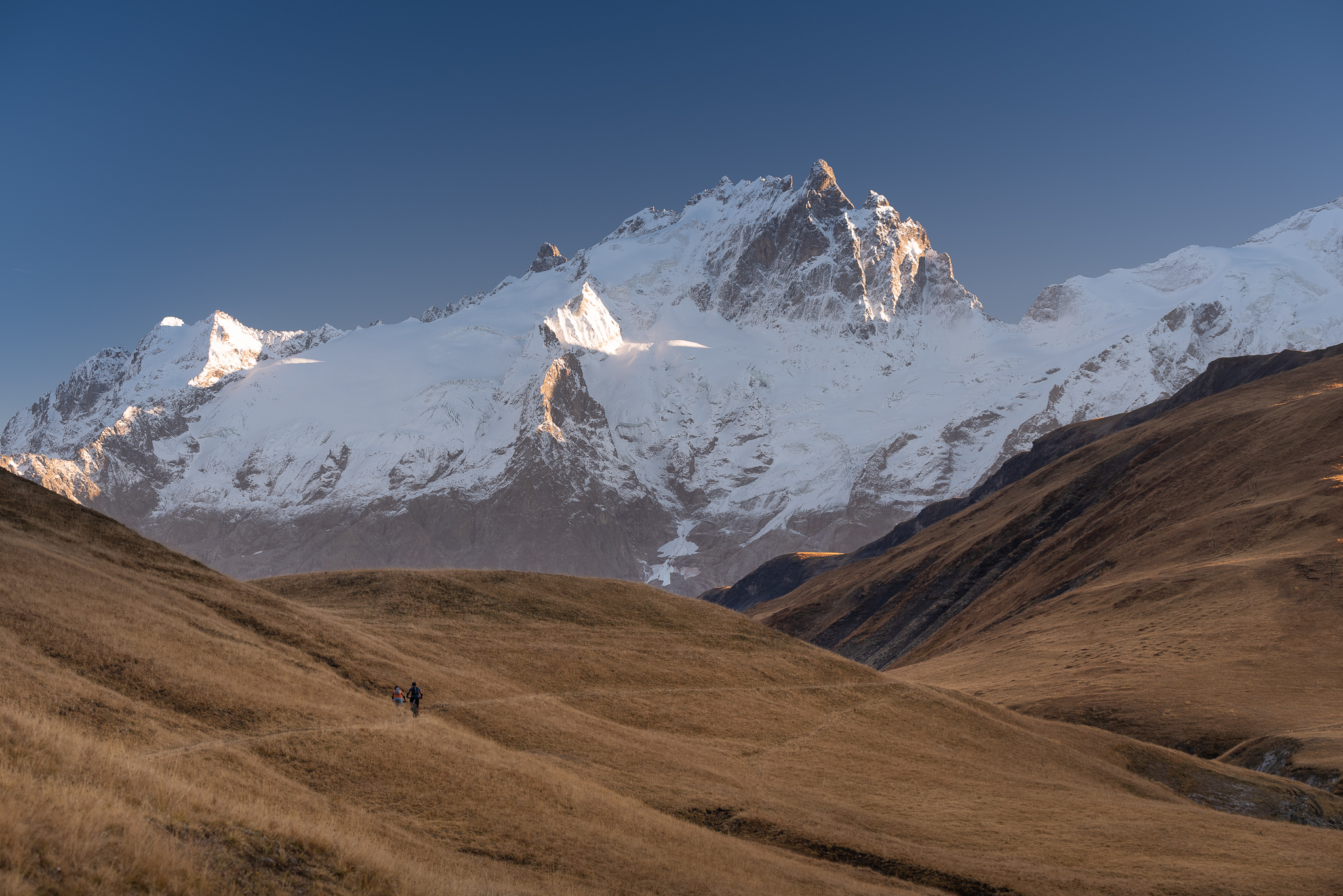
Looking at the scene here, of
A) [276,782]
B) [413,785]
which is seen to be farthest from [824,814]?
[276,782]

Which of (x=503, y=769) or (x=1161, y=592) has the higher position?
(x=1161, y=592)

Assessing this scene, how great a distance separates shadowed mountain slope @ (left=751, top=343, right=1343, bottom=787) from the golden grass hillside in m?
13.2

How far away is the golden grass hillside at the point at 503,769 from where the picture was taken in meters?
16.8

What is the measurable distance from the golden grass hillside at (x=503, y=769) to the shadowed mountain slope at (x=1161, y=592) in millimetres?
13192

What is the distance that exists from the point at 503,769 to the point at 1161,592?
257ft

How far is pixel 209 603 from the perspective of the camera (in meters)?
39.8

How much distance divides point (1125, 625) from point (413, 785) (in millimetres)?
76069

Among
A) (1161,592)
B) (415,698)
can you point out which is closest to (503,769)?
(415,698)

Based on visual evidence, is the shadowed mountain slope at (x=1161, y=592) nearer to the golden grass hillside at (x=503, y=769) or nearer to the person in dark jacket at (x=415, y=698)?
the golden grass hillside at (x=503, y=769)

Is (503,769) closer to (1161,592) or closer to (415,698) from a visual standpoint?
(415,698)

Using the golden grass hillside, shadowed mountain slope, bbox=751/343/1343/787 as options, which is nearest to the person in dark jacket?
the golden grass hillside

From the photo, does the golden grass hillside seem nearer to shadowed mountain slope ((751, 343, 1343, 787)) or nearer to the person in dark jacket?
the person in dark jacket

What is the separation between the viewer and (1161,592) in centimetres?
8688

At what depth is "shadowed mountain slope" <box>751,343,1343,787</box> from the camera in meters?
61.6
